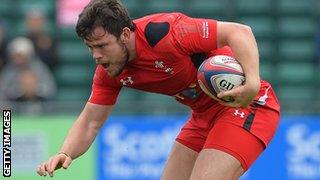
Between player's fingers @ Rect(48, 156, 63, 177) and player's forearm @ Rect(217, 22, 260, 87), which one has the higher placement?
player's forearm @ Rect(217, 22, 260, 87)

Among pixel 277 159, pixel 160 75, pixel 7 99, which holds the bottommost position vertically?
pixel 277 159

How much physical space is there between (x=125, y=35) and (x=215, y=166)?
3.47 feet

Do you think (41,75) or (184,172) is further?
(41,75)

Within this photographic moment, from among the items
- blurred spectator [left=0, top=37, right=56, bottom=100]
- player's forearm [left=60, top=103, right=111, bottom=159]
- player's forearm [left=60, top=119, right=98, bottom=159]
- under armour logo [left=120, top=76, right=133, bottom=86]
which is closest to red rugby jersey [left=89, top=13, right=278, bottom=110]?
under armour logo [left=120, top=76, right=133, bottom=86]

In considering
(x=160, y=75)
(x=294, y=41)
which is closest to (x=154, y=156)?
(x=294, y=41)

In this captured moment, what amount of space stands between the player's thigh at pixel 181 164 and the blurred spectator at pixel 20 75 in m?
4.67

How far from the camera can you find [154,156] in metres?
11.2

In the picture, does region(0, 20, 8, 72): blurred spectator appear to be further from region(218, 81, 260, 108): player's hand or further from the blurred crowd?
region(218, 81, 260, 108): player's hand

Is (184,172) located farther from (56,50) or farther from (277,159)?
(56,50)

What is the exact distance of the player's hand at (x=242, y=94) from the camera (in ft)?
19.8

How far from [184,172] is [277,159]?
15.3ft

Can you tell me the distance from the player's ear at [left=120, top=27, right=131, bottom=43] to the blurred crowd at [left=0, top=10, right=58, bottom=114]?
485cm

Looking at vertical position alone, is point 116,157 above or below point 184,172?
below

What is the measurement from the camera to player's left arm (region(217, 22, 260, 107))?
607cm
